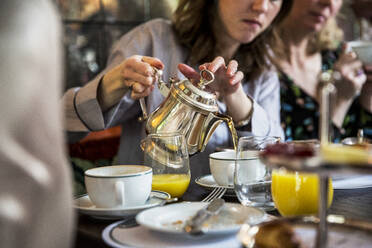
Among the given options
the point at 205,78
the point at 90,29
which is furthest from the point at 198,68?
the point at 90,29

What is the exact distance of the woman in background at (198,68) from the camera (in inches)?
56.5

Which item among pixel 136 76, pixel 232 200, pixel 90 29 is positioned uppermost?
Result: pixel 90 29

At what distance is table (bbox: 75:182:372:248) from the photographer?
26.5 inches

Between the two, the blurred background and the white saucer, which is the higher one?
the blurred background

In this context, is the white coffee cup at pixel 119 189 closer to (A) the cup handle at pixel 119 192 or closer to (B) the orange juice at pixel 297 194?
(A) the cup handle at pixel 119 192

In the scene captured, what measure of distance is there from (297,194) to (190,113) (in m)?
0.32

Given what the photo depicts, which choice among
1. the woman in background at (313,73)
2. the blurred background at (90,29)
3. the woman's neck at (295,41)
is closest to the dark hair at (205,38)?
the woman in background at (313,73)

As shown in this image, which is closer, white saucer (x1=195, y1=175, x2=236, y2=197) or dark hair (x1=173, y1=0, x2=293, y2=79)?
white saucer (x1=195, y1=175, x2=236, y2=197)

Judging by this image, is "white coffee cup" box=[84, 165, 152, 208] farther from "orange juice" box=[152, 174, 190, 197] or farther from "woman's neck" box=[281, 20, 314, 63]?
"woman's neck" box=[281, 20, 314, 63]

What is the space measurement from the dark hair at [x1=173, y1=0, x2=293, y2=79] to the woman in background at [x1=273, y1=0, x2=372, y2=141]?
189 mm

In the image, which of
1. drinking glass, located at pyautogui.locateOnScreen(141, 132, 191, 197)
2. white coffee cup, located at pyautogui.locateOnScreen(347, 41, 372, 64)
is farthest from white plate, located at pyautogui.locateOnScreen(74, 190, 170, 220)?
white coffee cup, located at pyautogui.locateOnScreen(347, 41, 372, 64)

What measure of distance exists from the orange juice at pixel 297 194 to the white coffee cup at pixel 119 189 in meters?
0.22

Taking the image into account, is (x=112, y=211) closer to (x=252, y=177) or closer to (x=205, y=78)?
(x=252, y=177)

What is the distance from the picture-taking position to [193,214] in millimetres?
707
